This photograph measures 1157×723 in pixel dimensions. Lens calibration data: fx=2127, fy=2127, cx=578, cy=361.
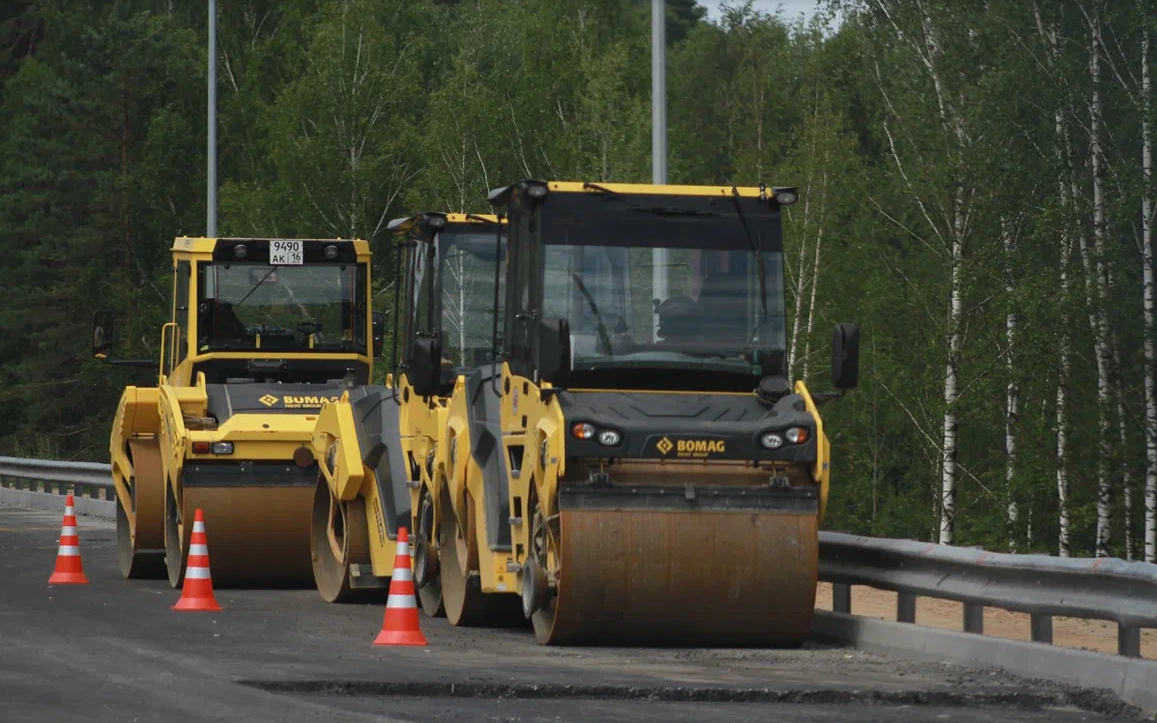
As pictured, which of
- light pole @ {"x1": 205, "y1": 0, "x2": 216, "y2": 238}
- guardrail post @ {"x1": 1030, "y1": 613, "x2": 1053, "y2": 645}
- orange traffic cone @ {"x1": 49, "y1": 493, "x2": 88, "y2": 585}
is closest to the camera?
guardrail post @ {"x1": 1030, "y1": 613, "x2": 1053, "y2": 645}

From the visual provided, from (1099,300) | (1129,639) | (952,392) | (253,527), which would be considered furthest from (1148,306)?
(1129,639)

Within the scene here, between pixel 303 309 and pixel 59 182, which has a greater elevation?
pixel 59 182

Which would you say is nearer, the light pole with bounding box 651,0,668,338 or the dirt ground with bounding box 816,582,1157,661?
the dirt ground with bounding box 816,582,1157,661

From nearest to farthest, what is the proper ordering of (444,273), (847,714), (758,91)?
(847,714) → (444,273) → (758,91)

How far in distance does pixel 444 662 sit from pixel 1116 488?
66.2 ft

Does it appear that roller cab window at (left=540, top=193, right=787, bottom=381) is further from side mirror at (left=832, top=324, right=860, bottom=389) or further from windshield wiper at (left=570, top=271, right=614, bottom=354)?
side mirror at (left=832, top=324, right=860, bottom=389)

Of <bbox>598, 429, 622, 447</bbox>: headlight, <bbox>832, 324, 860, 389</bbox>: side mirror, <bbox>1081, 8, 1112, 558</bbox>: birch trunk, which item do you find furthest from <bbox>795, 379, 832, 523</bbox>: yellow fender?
<bbox>1081, 8, 1112, 558</bbox>: birch trunk

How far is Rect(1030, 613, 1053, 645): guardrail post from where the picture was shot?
10992 millimetres

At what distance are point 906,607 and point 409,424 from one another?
423 cm

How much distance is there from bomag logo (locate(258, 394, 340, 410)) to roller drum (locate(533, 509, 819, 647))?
5.92 metres

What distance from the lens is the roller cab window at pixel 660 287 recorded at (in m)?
12.4

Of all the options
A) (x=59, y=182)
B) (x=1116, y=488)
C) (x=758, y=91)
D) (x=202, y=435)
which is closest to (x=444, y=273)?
(x=202, y=435)

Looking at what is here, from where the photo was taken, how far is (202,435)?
16438 mm

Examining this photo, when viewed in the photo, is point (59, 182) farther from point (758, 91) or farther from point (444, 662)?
point (444, 662)
